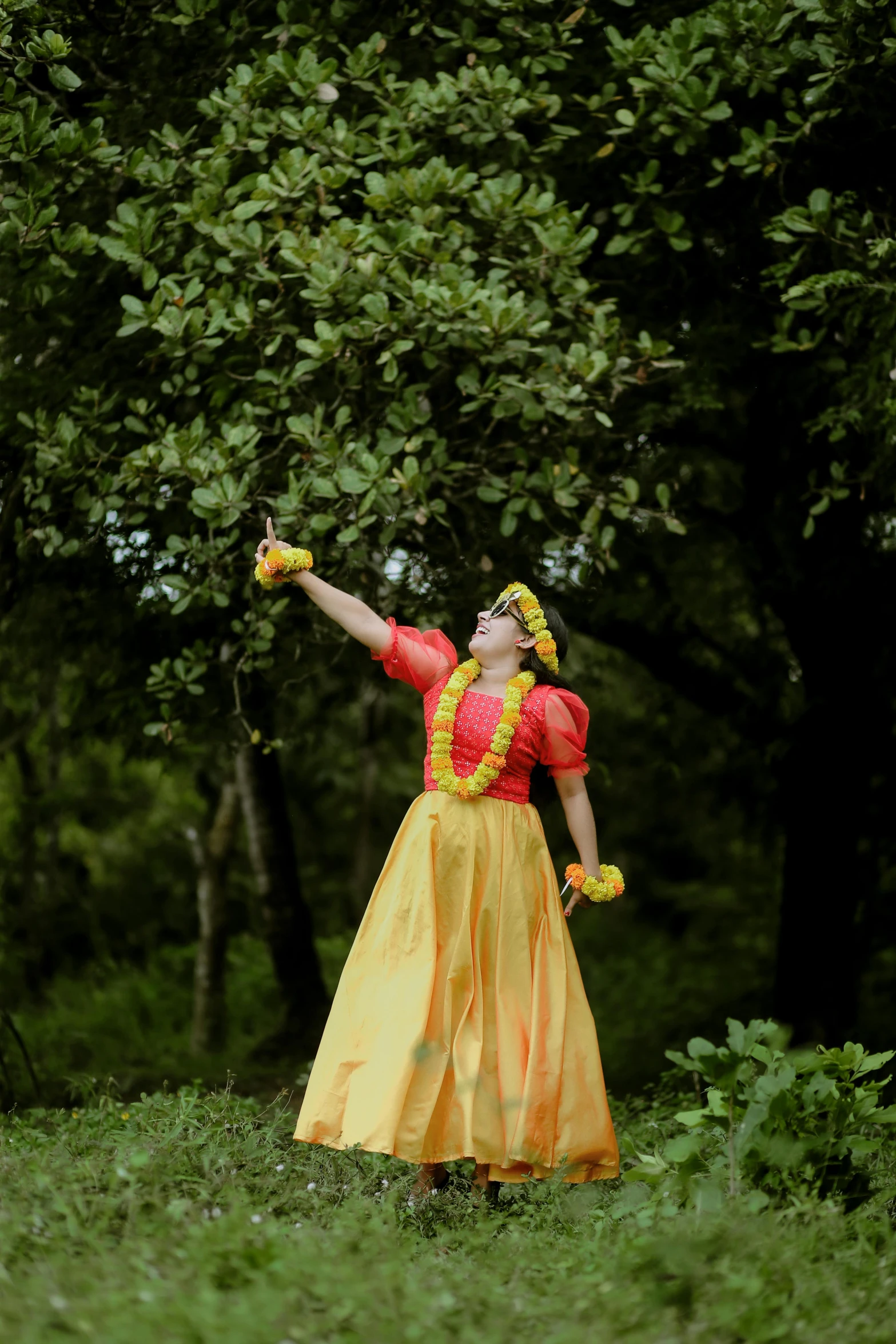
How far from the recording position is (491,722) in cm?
452

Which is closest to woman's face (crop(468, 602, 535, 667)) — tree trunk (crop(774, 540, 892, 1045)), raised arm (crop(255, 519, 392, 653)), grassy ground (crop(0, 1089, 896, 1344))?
raised arm (crop(255, 519, 392, 653))

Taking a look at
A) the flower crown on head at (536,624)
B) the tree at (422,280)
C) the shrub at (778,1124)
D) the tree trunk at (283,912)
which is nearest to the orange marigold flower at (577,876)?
the flower crown on head at (536,624)

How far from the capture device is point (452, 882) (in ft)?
14.5

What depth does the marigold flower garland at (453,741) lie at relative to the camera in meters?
4.44

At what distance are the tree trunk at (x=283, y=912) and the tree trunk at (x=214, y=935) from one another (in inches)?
41.5

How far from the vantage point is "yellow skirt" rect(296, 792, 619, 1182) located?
163 inches

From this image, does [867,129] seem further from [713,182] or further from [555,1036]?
[555,1036]

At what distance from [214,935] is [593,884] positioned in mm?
6635

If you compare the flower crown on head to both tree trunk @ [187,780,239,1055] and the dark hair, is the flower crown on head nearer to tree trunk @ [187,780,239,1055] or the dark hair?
the dark hair

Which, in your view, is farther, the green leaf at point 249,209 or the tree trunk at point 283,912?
the tree trunk at point 283,912

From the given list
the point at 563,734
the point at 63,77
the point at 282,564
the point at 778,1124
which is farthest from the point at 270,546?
the point at 778,1124

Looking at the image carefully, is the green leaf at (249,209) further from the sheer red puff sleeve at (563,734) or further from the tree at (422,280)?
the sheer red puff sleeve at (563,734)

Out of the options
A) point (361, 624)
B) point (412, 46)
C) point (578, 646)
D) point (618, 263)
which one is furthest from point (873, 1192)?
point (578, 646)

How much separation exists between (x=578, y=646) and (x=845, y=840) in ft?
15.4
